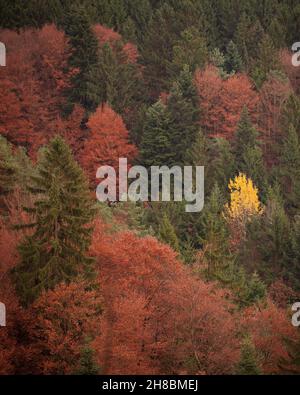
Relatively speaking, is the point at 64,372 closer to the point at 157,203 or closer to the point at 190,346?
the point at 190,346

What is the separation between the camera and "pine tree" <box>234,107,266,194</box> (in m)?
71.3

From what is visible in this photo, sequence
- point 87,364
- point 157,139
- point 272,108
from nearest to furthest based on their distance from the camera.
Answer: point 87,364 < point 157,139 < point 272,108

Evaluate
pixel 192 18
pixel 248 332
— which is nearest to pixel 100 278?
pixel 248 332

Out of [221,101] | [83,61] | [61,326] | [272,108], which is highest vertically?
[83,61]

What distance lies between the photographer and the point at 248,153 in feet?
236

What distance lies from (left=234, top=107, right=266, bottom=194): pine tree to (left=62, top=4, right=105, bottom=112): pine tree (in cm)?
1429

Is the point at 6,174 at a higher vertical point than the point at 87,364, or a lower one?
higher

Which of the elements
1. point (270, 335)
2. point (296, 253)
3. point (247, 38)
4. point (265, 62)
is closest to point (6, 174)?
point (270, 335)

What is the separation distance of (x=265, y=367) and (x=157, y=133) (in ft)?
126

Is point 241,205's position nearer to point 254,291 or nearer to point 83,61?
point 254,291

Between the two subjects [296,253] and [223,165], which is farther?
[223,165]

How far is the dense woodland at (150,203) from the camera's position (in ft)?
114

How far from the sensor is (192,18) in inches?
3915

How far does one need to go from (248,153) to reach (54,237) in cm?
3940
